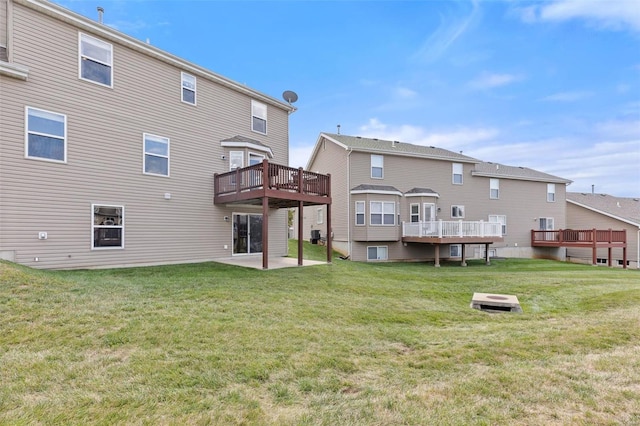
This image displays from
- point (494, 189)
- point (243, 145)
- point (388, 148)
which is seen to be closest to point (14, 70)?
point (243, 145)

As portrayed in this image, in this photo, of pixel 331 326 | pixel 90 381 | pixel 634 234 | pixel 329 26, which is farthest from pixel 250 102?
pixel 634 234

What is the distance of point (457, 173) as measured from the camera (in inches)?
867

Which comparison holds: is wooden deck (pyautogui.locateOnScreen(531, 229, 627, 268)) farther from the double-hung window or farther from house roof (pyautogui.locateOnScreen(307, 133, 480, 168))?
the double-hung window

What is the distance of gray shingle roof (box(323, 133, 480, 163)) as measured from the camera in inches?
767

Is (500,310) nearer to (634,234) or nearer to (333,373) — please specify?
(333,373)

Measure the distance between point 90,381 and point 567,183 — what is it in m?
31.9

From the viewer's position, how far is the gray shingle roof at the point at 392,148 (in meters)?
19.5

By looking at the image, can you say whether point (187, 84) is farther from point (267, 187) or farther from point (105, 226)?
point (105, 226)

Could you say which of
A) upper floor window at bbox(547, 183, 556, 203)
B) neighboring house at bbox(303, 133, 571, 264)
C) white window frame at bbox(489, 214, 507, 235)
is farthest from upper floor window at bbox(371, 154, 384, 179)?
upper floor window at bbox(547, 183, 556, 203)

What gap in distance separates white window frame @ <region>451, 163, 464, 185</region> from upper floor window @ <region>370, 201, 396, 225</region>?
5.81 meters

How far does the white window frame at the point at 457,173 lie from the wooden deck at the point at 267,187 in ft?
41.5

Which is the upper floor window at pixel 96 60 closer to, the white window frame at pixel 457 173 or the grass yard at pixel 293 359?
the grass yard at pixel 293 359

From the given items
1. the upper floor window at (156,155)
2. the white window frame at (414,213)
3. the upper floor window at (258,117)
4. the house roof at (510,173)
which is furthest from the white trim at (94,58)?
the house roof at (510,173)

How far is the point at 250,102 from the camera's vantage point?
47.2ft
